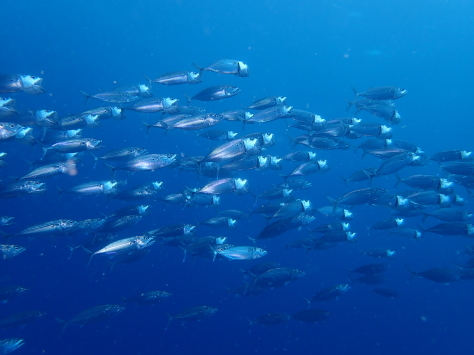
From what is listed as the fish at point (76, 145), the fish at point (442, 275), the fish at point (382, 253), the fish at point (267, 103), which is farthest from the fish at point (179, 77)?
the fish at point (442, 275)

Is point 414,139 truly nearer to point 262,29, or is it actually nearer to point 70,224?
point 262,29

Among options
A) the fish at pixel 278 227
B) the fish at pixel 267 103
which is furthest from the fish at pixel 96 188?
the fish at pixel 267 103

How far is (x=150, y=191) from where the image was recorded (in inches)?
276

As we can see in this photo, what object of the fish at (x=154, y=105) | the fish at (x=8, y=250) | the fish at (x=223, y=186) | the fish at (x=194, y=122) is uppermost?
the fish at (x=154, y=105)

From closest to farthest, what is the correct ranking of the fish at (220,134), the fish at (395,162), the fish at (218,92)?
1. the fish at (395,162)
2. the fish at (218,92)
3. the fish at (220,134)

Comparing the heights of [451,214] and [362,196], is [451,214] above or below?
below

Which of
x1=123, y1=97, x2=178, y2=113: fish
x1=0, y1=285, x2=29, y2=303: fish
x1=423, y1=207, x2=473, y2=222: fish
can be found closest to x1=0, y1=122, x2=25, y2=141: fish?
x1=123, y1=97, x2=178, y2=113: fish

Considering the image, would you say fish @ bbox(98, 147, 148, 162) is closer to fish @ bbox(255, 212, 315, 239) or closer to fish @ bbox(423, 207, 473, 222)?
fish @ bbox(255, 212, 315, 239)

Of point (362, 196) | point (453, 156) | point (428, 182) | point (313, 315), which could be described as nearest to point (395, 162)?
point (362, 196)

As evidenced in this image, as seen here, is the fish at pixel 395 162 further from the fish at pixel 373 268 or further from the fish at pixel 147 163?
the fish at pixel 147 163

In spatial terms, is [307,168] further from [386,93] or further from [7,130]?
[7,130]

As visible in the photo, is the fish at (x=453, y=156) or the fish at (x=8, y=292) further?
the fish at (x=453, y=156)

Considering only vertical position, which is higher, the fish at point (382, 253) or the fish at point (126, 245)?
the fish at point (126, 245)

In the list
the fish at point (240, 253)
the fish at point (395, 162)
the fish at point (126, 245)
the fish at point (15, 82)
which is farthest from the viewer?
the fish at point (395, 162)
